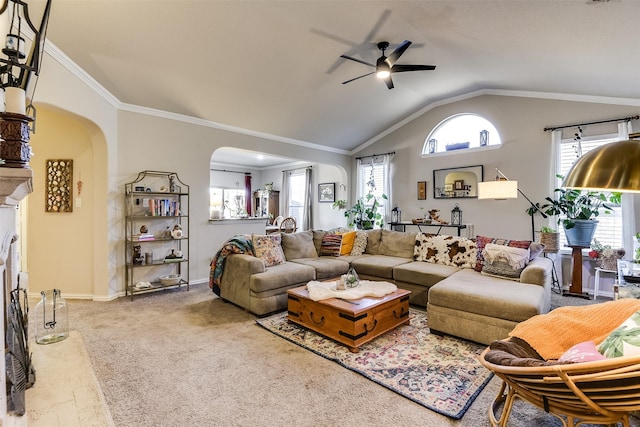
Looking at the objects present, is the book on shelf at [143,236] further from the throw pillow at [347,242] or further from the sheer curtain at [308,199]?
the sheer curtain at [308,199]

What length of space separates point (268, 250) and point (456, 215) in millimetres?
3507

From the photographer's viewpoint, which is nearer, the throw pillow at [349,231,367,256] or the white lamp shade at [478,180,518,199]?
the white lamp shade at [478,180,518,199]

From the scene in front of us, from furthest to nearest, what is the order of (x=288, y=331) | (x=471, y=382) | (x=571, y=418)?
(x=288, y=331) → (x=471, y=382) → (x=571, y=418)

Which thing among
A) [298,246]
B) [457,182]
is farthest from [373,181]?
[298,246]

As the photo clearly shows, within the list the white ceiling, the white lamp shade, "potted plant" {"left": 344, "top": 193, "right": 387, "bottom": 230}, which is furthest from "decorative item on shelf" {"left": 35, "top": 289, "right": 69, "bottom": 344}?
"potted plant" {"left": 344, "top": 193, "right": 387, "bottom": 230}

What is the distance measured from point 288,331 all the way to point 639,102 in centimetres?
520

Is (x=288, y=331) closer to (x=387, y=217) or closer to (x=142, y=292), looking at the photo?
(x=142, y=292)

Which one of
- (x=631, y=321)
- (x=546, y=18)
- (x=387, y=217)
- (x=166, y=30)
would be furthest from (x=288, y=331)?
(x=387, y=217)

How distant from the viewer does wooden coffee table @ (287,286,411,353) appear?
2562 millimetres

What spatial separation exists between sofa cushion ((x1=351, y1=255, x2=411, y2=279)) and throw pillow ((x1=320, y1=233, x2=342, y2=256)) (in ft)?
1.30

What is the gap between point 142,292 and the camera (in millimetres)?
4055

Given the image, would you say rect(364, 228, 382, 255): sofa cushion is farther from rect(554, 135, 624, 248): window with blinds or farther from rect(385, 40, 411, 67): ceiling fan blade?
rect(554, 135, 624, 248): window with blinds

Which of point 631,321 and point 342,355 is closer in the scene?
point 631,321

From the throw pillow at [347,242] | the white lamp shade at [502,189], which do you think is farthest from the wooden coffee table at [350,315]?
the white lamp shade at [502,189]
